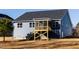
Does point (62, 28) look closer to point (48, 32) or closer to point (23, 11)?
point (48, 32)

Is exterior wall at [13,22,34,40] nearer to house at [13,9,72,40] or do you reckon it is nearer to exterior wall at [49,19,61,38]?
house at [13,9,72,40]

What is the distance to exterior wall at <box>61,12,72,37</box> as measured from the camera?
2.10 metres

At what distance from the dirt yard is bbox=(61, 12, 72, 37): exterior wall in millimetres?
83

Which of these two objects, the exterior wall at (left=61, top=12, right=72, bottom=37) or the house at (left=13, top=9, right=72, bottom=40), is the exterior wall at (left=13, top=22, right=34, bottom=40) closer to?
the house at (left=13, top=9, right=72, bottom=40)

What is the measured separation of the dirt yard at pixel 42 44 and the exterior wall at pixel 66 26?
83 millimetres

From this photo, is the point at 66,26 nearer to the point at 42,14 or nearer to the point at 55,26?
the point at 55,26

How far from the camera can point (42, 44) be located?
2.19 meters

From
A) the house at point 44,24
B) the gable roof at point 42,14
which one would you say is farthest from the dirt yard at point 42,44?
the gable roof at point 42,14

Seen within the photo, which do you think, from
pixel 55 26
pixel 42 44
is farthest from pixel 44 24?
pixel 42 44

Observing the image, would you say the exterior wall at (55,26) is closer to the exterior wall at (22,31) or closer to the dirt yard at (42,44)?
the dirt yard at (42,44)

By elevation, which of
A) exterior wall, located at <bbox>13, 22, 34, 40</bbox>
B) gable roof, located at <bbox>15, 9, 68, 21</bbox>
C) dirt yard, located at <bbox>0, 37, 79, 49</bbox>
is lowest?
dirt yard, located at <bbox>0, 37, 79, 49</bbox>

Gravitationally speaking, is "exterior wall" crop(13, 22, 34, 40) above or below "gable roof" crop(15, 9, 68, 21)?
below

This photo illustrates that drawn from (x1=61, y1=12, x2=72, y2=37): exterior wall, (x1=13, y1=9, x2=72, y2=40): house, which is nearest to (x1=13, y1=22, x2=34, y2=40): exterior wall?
(x1=13, y1=9, x2=72, y2=40): house
